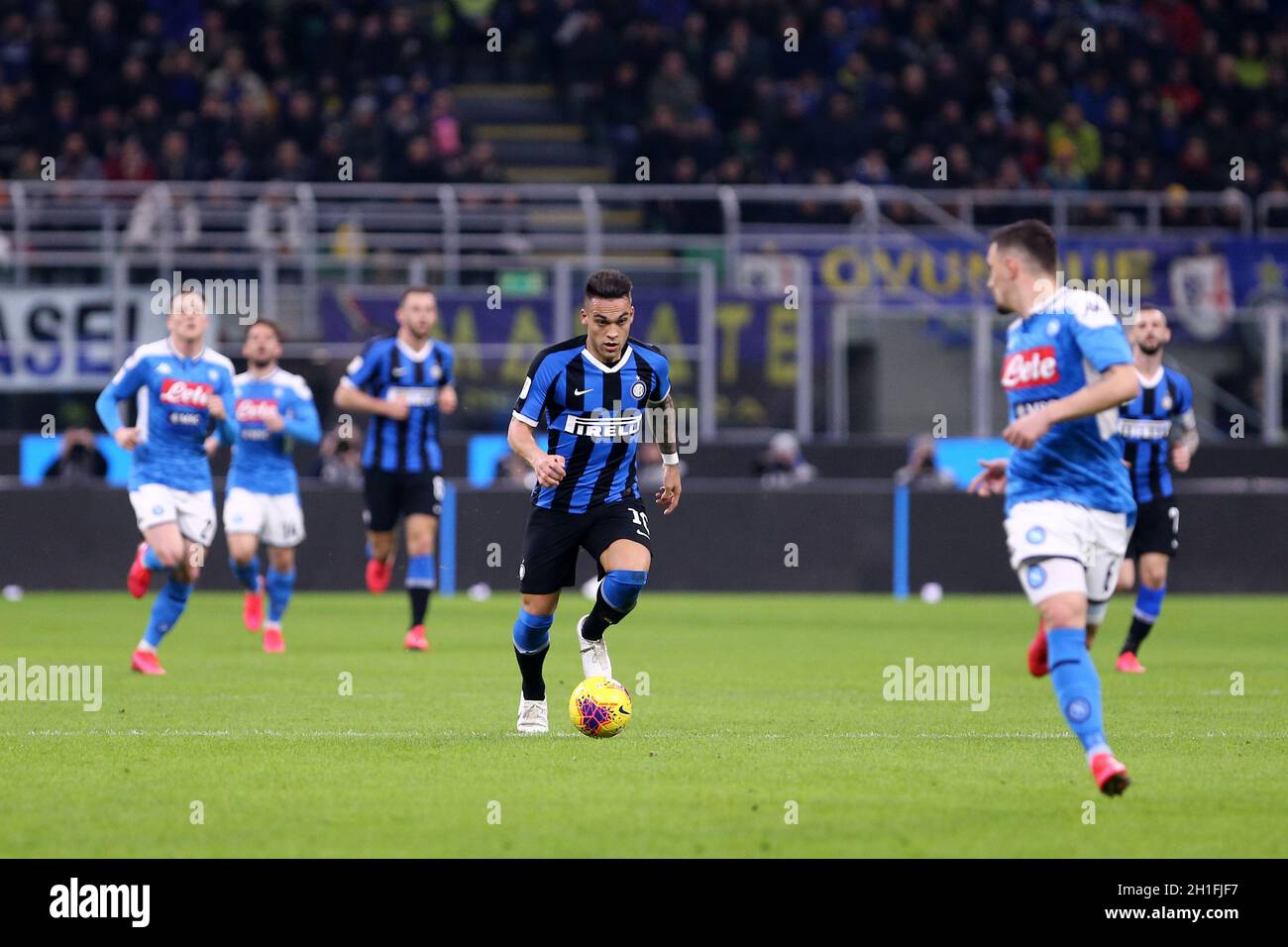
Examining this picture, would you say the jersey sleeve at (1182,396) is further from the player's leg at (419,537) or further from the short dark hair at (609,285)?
the short dark hair at (609,285)

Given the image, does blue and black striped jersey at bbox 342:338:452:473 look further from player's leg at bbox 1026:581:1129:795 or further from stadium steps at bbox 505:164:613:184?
stadium steps at bbox 505:164:613:184

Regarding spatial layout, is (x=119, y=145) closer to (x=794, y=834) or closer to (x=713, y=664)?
(x=713, y=664)

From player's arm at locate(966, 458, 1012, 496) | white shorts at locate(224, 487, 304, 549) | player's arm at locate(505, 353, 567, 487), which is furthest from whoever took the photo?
white shorts at locate(224, 487, 304, 549)

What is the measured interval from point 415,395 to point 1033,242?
792cm

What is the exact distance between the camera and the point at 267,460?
15617 millimetres

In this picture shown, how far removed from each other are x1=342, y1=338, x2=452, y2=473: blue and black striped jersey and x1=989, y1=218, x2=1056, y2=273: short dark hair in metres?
7.73

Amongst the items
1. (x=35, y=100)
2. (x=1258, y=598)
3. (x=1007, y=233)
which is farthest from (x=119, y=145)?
(x=1007, y=233)

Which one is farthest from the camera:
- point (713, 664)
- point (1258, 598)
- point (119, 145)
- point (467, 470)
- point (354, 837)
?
point (119, 145)

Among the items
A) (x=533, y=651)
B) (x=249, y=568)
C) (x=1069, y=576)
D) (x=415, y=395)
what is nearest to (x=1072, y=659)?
(x=1069, y=576)

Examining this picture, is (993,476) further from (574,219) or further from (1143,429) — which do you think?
(574,219)

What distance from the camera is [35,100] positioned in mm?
26094

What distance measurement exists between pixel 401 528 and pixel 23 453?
13.5 feet

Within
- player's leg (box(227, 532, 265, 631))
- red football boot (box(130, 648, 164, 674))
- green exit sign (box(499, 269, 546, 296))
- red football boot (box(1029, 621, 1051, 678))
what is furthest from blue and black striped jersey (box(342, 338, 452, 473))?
green exit sign (box(499, 269, 546, 296))

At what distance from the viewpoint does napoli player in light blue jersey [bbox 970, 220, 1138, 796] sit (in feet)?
24.0
